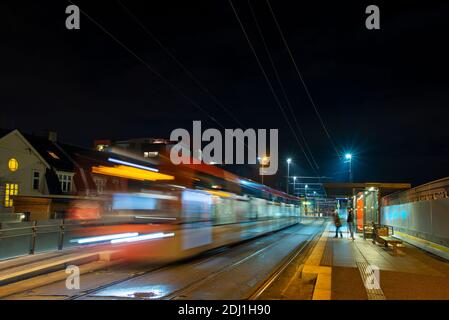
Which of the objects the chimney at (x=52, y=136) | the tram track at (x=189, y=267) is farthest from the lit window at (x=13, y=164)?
the tram track at (x=189, y=267)

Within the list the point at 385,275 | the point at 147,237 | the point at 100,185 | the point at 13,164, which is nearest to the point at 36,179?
the point at 13,164

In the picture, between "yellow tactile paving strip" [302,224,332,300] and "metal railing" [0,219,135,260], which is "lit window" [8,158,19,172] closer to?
"metal railing" [0,219,135,260]

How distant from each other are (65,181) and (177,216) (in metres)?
27.2

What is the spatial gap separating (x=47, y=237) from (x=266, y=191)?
10.0m

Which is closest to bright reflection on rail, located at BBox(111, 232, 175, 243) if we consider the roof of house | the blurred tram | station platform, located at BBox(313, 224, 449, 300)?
the blurred tram

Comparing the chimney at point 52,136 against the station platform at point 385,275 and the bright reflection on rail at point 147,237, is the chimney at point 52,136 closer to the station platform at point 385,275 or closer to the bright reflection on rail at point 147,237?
the station platform at point 385,275

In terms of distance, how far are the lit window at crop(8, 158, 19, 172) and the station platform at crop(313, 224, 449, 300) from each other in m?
24.8

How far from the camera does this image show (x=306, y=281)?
10.3 meters

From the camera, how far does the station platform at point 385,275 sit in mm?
8062

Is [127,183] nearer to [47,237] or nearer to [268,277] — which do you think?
[268,277]

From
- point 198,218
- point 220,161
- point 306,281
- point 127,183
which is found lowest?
point 306,281
